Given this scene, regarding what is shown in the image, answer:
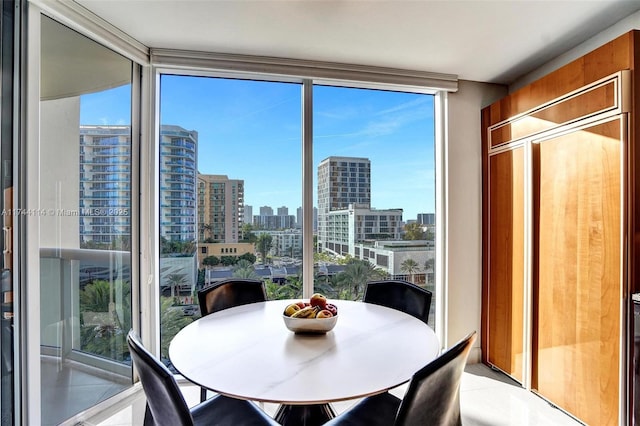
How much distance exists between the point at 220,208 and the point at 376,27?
1.74 metres

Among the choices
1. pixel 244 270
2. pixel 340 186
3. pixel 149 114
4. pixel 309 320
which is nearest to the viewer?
pixel 309 320

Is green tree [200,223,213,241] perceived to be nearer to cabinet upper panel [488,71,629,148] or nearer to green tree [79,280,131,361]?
green tree [79,280,131,361]

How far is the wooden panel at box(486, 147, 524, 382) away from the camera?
237cm

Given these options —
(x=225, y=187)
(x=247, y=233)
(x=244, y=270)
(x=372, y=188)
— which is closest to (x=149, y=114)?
(x=225, y=187)

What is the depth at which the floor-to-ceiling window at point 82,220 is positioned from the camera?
1761 millimetres

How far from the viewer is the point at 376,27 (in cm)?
200

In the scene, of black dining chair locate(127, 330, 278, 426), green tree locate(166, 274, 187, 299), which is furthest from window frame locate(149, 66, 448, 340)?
black dining chair locate(127, 330, 278, 426)

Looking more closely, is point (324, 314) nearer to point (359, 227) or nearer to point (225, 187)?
point (359, 227)

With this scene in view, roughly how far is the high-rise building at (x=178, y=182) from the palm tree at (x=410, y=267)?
6.07 ft

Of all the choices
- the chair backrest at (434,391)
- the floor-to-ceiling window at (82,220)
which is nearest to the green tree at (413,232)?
the chair backrest at (434,391)

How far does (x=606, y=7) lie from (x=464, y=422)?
2.64 meters

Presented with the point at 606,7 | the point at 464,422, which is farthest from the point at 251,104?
the point at 464,422

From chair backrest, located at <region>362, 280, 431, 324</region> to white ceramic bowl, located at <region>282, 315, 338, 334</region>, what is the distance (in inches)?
29.2

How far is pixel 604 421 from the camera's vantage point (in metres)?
1.74
